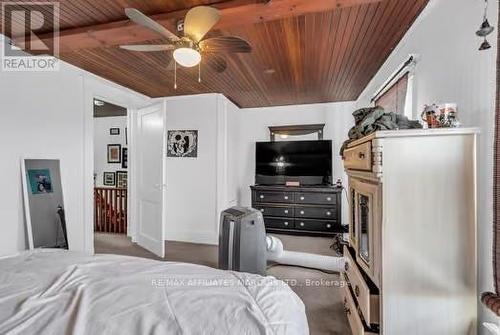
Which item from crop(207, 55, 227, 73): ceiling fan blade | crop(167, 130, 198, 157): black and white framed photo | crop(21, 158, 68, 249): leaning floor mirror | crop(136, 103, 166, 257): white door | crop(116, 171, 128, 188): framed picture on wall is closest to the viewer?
crop(21, 158, 68, 249): leaning floor mirror

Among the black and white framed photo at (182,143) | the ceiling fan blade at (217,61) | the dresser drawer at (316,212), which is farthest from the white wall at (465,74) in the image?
the black and white framed photo at (182,143)

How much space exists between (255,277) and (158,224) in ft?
9.30

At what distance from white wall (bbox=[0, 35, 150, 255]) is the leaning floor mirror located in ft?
0.22

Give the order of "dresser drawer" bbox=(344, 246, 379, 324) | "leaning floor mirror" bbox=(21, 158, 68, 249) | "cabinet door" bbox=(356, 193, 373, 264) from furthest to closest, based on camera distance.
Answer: "leaning floor mirror" bbox=(21, 158, 68, 249)
"cabinet door" bbox=(356, 193, 373, 264)
"dresser drawer" bbox=(344, 246, 379, 324)

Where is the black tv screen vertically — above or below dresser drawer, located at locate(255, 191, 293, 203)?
above

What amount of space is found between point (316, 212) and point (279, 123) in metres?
1.92

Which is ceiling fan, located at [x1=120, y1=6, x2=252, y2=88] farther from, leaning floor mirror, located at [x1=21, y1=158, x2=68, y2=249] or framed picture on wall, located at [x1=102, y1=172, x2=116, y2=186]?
framed picture on wall, located at [x1=102, y1=172, x2=116, y2=186]

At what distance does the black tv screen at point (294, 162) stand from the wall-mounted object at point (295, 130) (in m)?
0.25

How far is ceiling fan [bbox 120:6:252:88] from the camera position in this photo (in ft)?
5.83

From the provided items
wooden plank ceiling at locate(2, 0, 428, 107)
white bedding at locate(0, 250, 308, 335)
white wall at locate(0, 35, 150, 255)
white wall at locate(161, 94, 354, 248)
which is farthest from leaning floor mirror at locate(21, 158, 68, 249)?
white wall at locate(161, 94, 354, 248)

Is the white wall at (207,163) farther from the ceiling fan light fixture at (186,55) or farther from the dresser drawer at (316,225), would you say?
the ceiling fan light fixture at (186,55)

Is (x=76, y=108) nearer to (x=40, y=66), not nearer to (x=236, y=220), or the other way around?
(x=40, y=66)

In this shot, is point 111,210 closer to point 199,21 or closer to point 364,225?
point 199,21

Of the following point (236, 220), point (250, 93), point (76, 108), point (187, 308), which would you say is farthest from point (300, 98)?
point (187, 308)
